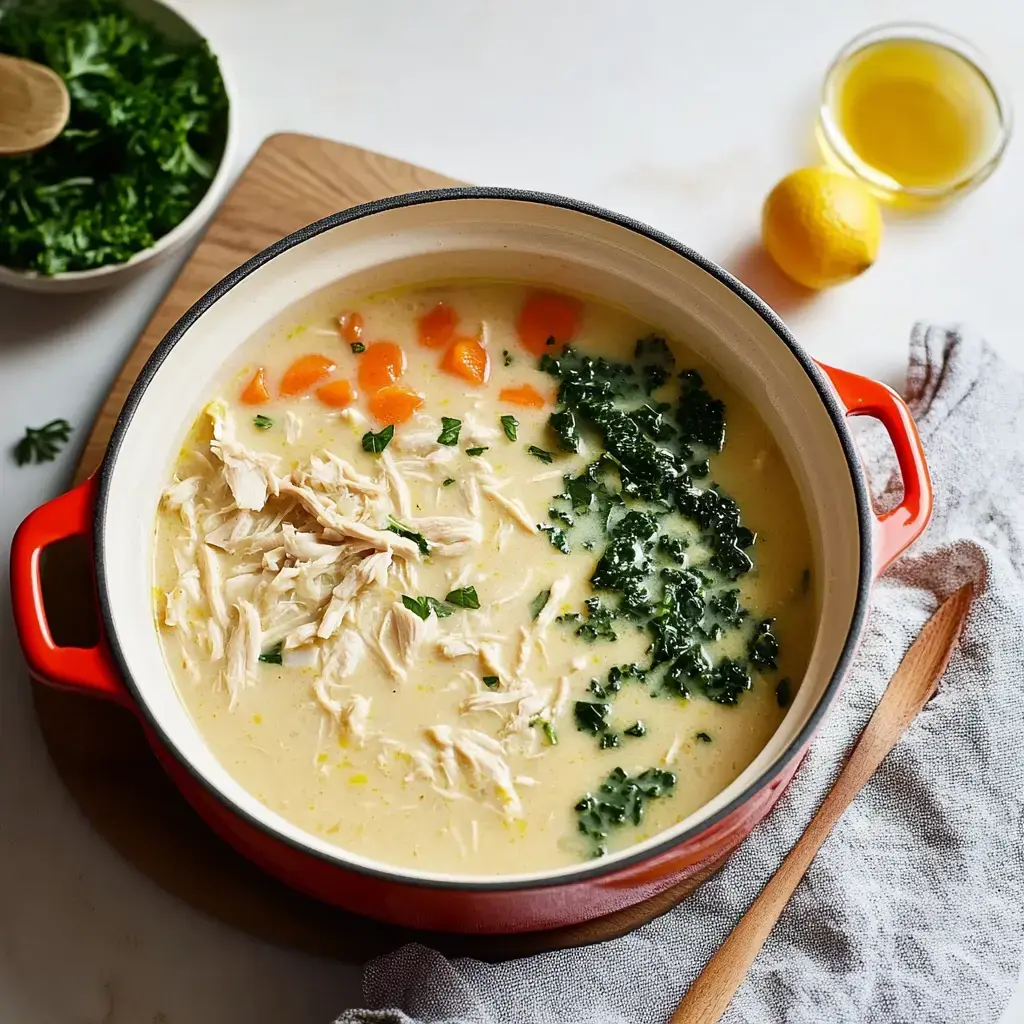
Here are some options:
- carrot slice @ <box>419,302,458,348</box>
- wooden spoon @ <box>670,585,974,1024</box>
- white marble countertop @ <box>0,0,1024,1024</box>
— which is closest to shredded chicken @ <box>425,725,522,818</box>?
wooden spoon @ <box>670,585,974,1024</box>

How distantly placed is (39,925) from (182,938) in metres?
0.30

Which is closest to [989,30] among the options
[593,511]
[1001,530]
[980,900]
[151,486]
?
[1001,530]

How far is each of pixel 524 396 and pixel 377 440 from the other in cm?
32

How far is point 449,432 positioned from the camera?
2.51m

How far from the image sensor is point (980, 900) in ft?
7.93

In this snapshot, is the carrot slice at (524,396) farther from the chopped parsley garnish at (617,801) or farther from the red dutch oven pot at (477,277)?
the chopped parsley garnish at (617,801)

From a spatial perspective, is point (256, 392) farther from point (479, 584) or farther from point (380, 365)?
point (479, 584)

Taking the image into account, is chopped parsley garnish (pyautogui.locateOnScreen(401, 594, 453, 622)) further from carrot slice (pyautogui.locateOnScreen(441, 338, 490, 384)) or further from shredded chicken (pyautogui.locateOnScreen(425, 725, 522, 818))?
carrot slice (pyautogui.locateOnScreen(441, 338, 490, 384))

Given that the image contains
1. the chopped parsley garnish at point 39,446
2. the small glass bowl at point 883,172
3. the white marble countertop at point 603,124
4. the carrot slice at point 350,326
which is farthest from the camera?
the small glass bowl at point 883,172

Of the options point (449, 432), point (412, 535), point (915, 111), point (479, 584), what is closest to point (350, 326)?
point (449, 432)

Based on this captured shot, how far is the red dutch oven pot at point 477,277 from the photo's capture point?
6.77 feet

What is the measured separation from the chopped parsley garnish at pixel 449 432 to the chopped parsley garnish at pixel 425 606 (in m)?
0.33

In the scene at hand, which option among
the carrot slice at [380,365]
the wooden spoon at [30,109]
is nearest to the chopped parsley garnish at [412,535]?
the carrot slice at [380,365]

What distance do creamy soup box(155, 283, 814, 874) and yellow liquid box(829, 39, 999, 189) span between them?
96 centimetres
